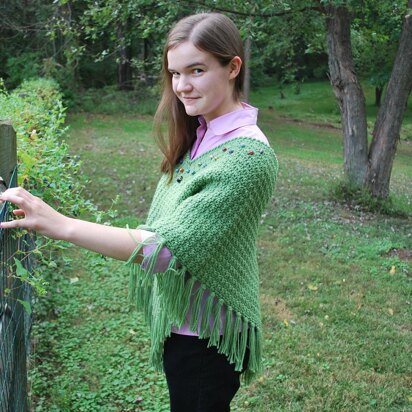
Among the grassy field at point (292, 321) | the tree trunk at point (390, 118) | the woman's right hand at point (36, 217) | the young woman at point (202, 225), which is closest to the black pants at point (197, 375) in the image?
the young woman at point (202, 225)

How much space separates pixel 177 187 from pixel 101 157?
32.0ft

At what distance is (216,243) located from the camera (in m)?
1.73

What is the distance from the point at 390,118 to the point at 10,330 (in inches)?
273

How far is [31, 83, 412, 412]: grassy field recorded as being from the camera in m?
3.46

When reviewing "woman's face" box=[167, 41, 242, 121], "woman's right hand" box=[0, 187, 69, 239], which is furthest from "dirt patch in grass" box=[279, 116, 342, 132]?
"woman's right hand" box=[0, 187, 69, 239]

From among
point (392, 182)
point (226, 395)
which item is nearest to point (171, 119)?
point (226, 395)

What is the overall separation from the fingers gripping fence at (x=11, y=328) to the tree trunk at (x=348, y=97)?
633cm

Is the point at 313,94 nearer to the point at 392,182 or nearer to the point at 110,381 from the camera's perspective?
the point at 392,182

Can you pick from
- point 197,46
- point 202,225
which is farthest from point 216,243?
point 197,46

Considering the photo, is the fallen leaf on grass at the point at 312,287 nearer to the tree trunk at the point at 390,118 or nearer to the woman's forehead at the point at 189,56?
the tree trunk at the point at 390,118

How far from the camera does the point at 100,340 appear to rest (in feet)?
13.5

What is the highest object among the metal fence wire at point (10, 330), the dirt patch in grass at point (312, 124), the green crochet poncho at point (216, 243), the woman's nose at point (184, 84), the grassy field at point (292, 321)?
the woman's nose at point (184, 84)

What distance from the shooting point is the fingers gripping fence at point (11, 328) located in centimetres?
190

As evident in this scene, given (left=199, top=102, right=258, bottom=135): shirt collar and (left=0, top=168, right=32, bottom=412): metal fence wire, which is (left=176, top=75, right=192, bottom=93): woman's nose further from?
(left=0, top=168, right=32, bottom=412): metal fence wire
